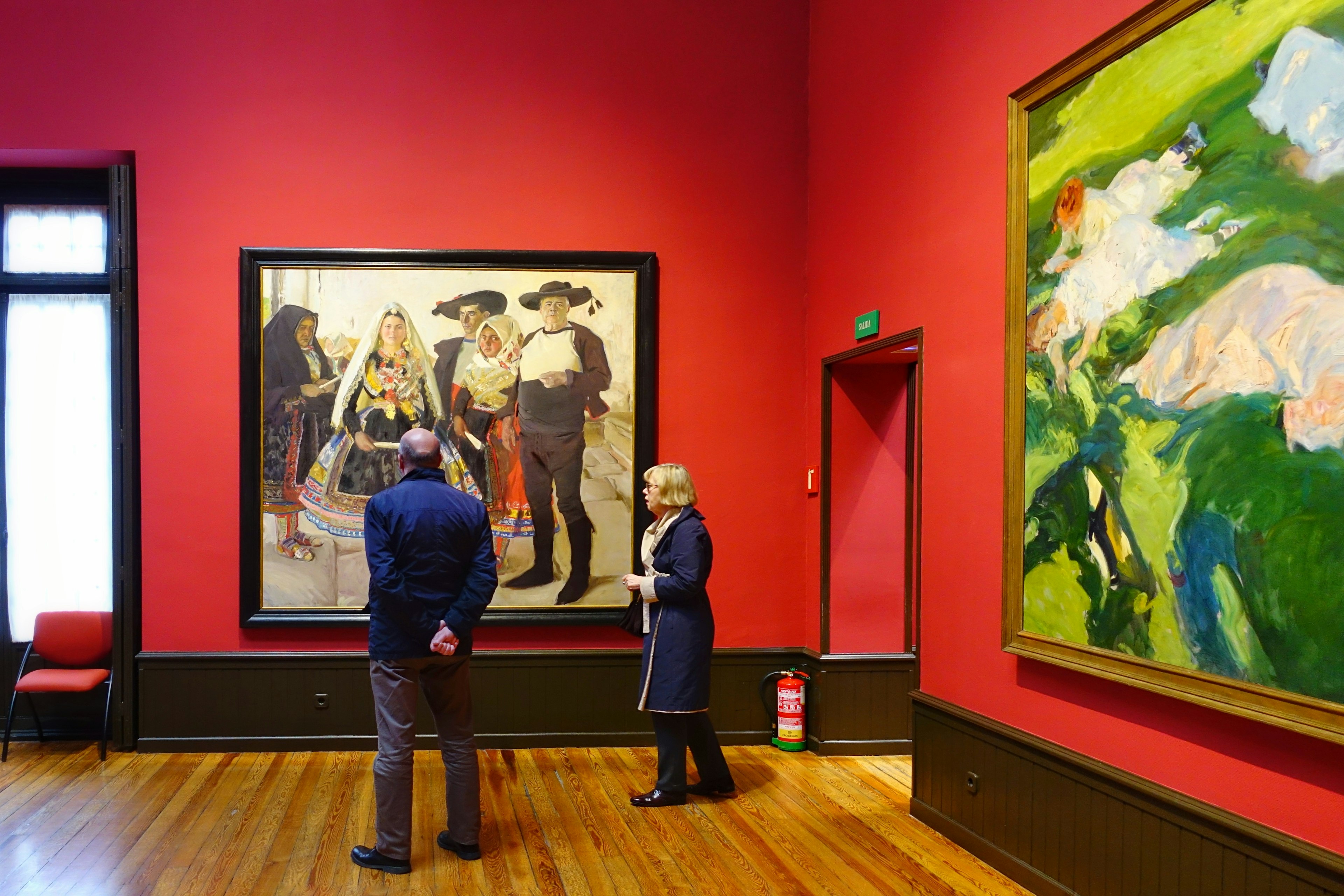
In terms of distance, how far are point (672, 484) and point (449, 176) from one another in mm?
2538

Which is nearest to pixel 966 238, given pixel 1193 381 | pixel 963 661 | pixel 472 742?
pixel 1193 381

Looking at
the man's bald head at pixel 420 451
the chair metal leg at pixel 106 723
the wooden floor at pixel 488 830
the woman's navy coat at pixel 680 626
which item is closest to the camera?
the wooden floor at pixel 488 830

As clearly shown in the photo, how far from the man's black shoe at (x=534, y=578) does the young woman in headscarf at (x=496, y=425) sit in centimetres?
17

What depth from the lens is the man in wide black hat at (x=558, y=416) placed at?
18.5 ft

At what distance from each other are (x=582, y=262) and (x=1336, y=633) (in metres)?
4.26

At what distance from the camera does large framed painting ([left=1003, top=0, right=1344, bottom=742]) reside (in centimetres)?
242

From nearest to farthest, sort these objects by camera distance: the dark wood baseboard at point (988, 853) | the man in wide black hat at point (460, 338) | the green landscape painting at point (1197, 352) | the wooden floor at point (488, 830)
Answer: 1. the green landscape painting at point (1197, 352)
2. the dark wood baseboard at point (988, 853)
3. the wooden floor at point (488, 830)
4. the man in wide black hat at point (460, 338)

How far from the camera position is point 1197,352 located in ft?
9.18

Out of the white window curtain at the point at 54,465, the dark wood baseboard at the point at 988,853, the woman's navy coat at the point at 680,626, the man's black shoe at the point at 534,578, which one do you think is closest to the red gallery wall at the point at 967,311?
the dark wood baseboard at the point at 988,853

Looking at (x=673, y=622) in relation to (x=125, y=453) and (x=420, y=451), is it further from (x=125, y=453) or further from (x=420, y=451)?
(x=125, y=453)

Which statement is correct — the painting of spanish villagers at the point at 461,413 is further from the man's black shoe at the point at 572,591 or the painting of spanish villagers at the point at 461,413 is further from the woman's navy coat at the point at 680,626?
the woman's navy coat at the point at 680,626

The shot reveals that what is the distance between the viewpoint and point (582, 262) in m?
5.70

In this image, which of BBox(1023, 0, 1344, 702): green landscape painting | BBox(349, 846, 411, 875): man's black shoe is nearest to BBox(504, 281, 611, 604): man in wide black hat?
BBox(349, 846, 411, 875): man's black shoe

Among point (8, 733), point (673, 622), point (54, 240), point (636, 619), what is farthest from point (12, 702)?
point (673, 622)
